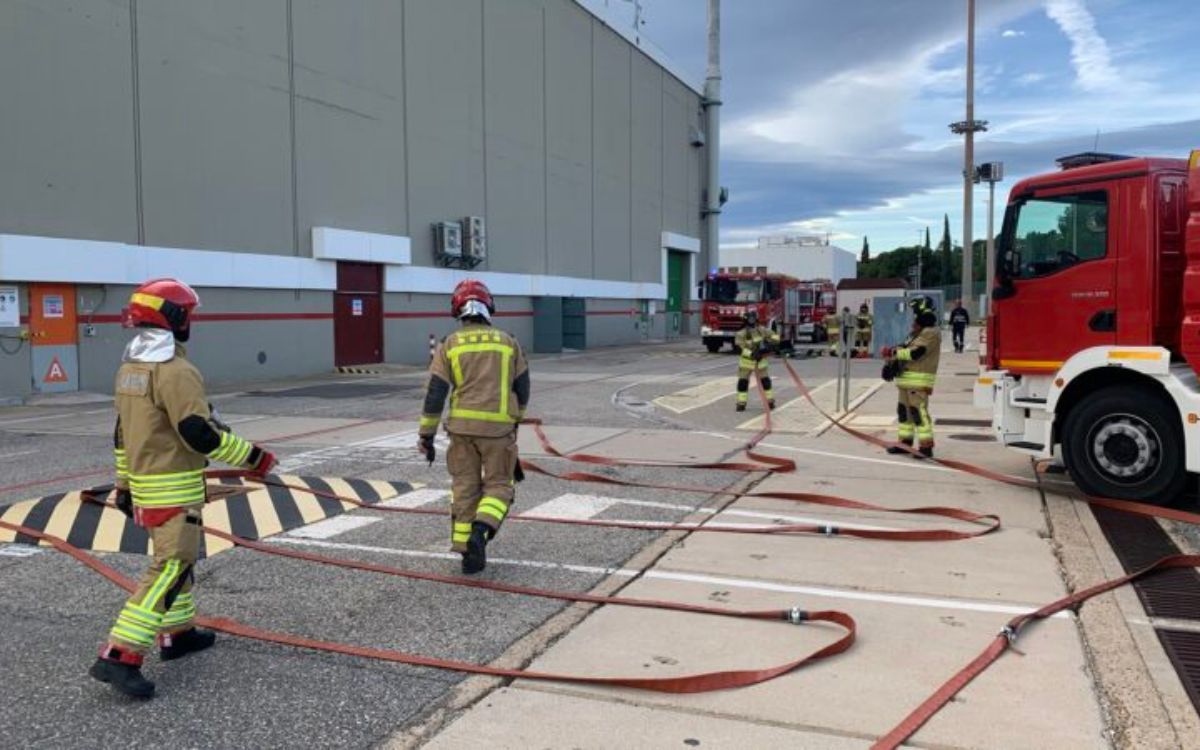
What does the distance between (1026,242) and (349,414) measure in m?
10.5

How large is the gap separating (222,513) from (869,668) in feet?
17.6

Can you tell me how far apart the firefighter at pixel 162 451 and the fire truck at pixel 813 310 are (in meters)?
34.3

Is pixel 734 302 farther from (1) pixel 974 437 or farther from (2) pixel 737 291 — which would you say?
(1) pixel 974 437

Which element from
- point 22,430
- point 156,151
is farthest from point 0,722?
point 156,151

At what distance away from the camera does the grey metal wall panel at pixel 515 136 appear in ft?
103

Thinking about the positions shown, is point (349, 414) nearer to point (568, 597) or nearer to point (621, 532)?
point (621, 532)

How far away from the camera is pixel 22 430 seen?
13.5 m

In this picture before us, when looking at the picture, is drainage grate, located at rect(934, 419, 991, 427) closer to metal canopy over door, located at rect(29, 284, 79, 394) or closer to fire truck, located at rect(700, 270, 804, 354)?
metal canopy over door, located at rect(29, 284, 79, 394)

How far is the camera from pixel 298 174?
75.7 ft

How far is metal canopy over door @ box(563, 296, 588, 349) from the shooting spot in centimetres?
3603

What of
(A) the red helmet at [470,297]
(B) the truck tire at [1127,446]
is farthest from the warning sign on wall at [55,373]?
(B) the truck tire at [1127,446]

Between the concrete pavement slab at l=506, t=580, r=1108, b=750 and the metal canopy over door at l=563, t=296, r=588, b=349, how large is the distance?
101 feet

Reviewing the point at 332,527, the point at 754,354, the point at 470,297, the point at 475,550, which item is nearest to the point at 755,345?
the point at 754,354

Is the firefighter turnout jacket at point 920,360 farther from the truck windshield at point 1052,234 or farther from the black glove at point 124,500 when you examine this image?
the black glove at point 124,500
